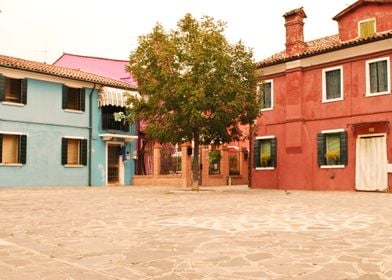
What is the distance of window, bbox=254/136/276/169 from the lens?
73.9 ft

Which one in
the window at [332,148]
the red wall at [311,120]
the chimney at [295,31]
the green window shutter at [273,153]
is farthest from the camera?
the green window shutter at [273,153]

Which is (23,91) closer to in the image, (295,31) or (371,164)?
(295,31)

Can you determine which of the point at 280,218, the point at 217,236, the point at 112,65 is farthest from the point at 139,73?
the point at 112,65

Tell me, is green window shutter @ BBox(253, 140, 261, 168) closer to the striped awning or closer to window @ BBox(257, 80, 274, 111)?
window @ BBox(257, 80, 274, 111)

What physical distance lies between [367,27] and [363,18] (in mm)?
459

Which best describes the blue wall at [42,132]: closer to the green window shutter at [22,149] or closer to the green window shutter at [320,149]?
the green window shutter at [22,149]

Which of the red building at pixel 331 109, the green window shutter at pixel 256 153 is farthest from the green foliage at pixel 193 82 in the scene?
the green window shutter at pixel 256 153

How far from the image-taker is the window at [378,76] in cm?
1870

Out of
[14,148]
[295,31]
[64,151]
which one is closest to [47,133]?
[64,151]

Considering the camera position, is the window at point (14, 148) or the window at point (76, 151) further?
the window at point (76, 151)

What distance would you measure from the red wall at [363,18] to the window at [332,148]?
447 cm

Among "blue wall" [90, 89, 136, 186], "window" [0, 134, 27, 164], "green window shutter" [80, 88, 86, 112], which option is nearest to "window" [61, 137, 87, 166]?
"blue wall" [90, 89, 136, 186]

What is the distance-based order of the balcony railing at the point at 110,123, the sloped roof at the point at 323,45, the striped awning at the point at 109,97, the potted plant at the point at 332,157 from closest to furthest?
1. the sloped roof at the point at 323,45
2. the potted plant at the point at 332,157
3. the striped awning at the point at 109,97
4. the balcony railing at the point at 110,123

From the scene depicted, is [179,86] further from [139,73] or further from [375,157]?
[375,157]
